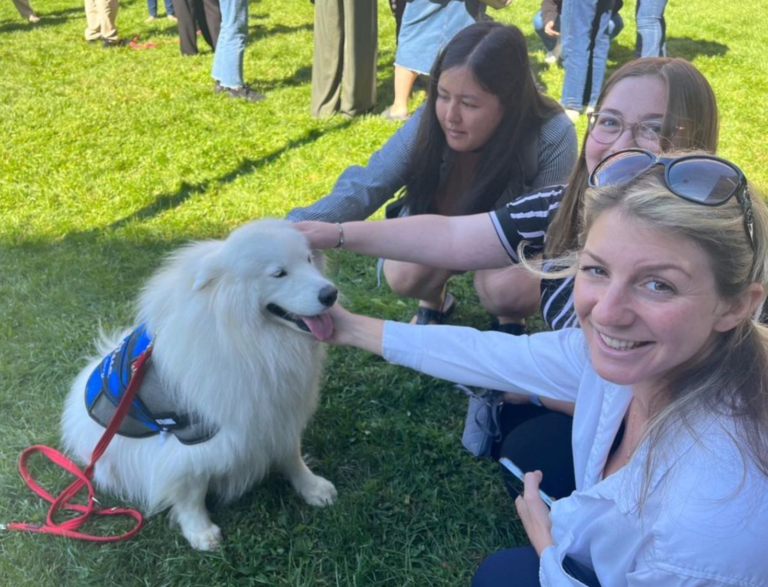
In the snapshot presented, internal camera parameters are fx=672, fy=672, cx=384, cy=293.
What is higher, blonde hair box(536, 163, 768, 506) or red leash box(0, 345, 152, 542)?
blonde hair box(536, 163, 768, 506)

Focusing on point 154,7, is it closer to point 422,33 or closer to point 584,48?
point 422,33

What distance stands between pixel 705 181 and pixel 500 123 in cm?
146

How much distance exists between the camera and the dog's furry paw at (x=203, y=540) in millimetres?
2125

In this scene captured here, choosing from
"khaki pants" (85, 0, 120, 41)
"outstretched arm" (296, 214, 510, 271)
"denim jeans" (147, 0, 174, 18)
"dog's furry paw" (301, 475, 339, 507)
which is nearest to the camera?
"outstretched arm" (296, 214, 510, 271)

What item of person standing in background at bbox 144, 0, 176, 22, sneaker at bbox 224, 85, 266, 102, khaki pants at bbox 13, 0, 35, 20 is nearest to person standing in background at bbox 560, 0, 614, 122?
sneaker at bbox 224, 85, 266, 102

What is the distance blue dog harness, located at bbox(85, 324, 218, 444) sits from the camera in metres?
1.98

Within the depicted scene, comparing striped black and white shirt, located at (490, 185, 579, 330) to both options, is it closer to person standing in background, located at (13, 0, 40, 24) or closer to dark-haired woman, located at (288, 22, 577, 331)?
dark-haired woman, located at (288, 22, 577, 331)

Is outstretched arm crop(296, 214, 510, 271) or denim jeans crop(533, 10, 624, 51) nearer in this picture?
outstretched arm crop(296, 214, 510, 271)

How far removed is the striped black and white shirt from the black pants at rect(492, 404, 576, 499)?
31 centimetres

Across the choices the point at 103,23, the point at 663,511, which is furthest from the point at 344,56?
the point at 663,511

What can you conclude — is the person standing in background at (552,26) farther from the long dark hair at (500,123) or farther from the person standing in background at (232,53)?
the long dark hair at (500,123)

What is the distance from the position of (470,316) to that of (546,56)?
206 inches

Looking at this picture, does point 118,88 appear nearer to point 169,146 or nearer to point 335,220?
point 169,146

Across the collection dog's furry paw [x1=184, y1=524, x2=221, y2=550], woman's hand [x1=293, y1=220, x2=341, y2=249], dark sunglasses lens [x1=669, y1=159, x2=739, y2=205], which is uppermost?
dark sunglasses lens [x1=669, y1=159, x2=739, y2=205]
